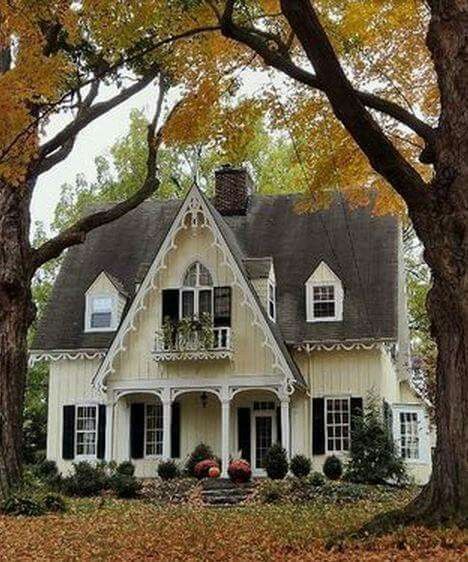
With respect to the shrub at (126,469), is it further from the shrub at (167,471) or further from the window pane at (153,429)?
the window pane at (153,429)

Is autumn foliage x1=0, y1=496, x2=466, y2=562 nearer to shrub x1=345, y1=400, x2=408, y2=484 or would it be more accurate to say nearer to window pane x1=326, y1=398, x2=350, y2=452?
shrub x1=345, y1=400, x2=408, y2=484

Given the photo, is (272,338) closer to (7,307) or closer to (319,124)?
(319,124)

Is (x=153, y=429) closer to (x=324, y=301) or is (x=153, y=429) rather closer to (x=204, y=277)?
(x=204, y=277)

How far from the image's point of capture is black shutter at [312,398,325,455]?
23922mm

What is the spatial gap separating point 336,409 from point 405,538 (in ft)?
53.2

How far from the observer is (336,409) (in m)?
24.4

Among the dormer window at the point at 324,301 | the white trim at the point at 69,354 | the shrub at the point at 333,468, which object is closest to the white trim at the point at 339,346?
the dormer window at the point at 324,301

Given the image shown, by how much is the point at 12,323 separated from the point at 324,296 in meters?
11.8

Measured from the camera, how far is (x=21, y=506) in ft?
46.6

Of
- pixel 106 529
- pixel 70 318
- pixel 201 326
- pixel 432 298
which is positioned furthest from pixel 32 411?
pixel 432 298

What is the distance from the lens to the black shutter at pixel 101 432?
81.4 feet

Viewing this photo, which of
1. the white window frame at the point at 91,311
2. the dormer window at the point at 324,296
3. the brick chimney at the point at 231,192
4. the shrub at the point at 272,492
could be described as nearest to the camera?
the shrub at the point at 272,492

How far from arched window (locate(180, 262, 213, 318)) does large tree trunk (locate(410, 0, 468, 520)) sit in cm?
1530

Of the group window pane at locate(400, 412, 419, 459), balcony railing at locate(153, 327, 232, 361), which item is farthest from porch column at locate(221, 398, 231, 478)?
window pane at locate(400, 412, 419, 459)
